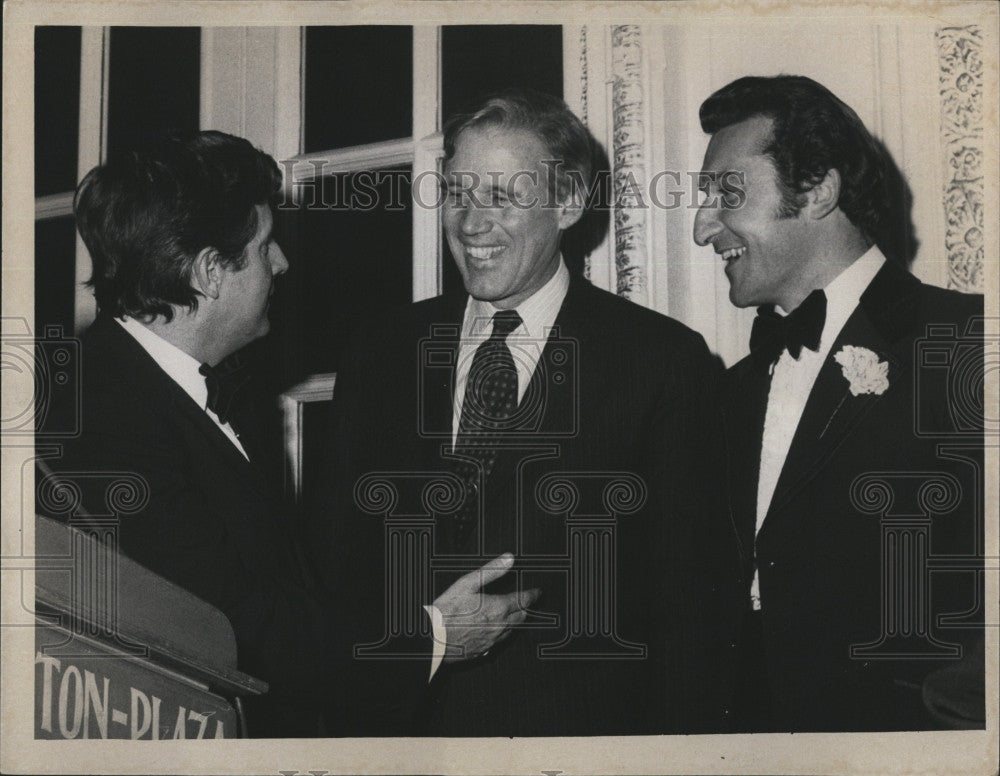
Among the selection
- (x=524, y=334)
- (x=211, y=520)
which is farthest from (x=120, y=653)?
(x=524, y=334)

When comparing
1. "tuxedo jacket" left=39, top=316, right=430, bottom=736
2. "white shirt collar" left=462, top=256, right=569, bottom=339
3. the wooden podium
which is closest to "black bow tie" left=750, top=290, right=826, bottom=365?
"white shirt collar" left=462, top=256, right=569, bottom=339

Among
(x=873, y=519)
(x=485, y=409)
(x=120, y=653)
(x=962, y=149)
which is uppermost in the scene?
(x=962, y=149)

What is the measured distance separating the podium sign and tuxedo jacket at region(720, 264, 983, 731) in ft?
3.78

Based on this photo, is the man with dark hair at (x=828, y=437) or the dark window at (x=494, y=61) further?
the dark window at (x=494, y=61)

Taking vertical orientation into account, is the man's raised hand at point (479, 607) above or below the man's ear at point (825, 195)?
below

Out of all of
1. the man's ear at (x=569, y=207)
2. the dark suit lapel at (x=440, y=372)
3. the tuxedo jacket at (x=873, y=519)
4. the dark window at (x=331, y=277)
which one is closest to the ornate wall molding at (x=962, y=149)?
the tuxedo jacket at (x=873, y=519)

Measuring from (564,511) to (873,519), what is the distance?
66 cm

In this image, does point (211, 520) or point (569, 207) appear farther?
point (569, 207)

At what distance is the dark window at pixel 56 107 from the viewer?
247 cm

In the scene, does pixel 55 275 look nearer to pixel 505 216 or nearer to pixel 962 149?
pixel 505 216

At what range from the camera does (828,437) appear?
231cm

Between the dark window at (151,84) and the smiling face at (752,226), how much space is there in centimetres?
115

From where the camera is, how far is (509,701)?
7.69 feet

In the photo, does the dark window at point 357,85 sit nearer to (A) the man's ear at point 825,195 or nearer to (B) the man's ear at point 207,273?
(B) the man's ear at point 207,273
